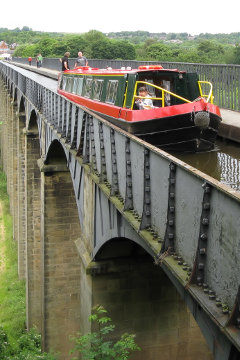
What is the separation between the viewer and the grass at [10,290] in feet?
86.7

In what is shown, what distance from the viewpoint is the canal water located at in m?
7.74

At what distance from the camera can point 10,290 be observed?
31.2 meters

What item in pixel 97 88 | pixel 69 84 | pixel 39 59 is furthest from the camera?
pixel 39 59

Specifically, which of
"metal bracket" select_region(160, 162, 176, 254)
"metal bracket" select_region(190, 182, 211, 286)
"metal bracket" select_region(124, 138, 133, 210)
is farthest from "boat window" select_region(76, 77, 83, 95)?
"metal bracket" select_region(190, 182, 211, 286)

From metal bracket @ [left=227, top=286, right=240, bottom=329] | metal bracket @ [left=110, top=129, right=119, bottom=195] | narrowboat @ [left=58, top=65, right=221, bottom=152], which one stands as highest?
narrowboat @ [left=58, top=65, right=221, bottom=152]

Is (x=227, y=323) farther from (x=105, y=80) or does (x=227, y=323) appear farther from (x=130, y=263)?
(x=105, y=80)

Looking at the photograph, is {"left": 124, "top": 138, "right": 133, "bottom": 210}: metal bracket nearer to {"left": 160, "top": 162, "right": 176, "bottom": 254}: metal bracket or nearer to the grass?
{"left": 160, "top": 162, "right": 176, "bottom": 254}: metal bracket

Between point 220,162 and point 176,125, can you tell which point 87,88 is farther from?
point 220,162

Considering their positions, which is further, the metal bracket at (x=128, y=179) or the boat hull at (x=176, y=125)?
the boat hull at (x=176, y=125)

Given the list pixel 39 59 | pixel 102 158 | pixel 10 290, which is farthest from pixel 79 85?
pixel 39 59

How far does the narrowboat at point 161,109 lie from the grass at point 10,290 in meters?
14.2

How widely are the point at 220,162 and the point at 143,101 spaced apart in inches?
97.8

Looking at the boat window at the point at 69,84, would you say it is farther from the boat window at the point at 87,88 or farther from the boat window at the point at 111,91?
the boat window at the point at 111,91

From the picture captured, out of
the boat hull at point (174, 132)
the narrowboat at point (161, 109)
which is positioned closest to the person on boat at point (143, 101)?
the narrowboat at point (161, 109)
